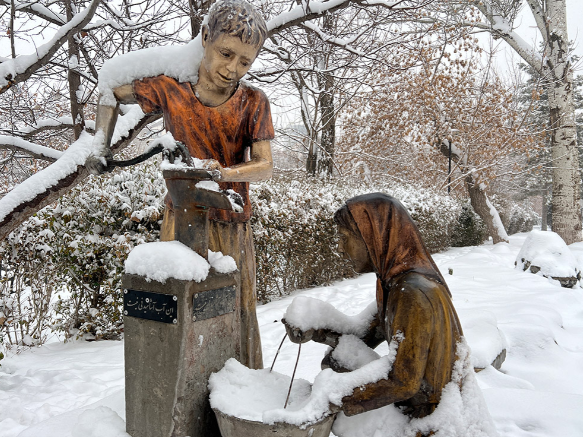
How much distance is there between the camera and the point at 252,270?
2264 mm

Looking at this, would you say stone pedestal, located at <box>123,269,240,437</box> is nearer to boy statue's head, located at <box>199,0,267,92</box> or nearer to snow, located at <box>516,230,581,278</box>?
boy statue's head, located at <box>199,0,267,92</box>

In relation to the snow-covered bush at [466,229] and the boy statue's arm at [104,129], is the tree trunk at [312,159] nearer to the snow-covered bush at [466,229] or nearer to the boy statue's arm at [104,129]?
the snow-covered bush at [466,229]

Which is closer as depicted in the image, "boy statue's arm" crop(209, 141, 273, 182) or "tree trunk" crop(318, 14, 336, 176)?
"boy statue's arm" crop(209, 141, 273, 182)

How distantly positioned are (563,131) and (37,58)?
1353 centimetres

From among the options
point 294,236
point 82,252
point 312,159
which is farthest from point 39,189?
point 312,159

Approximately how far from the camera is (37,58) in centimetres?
368

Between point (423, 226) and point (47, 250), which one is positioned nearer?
point (47, 250)

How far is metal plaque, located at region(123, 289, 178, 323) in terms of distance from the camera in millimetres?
1719

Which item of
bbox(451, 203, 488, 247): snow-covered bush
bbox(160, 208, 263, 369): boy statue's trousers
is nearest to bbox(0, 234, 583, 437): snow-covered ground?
bbox(160, 208, 263, 369): boy statue's trousers

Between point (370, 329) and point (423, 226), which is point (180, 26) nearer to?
point (370, 329)

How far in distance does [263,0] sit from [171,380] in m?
6.24

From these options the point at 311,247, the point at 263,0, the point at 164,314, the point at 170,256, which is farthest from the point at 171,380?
the point at 263,0

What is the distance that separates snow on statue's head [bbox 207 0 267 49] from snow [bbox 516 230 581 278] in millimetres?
7448

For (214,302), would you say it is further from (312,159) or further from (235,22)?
(312,159)
